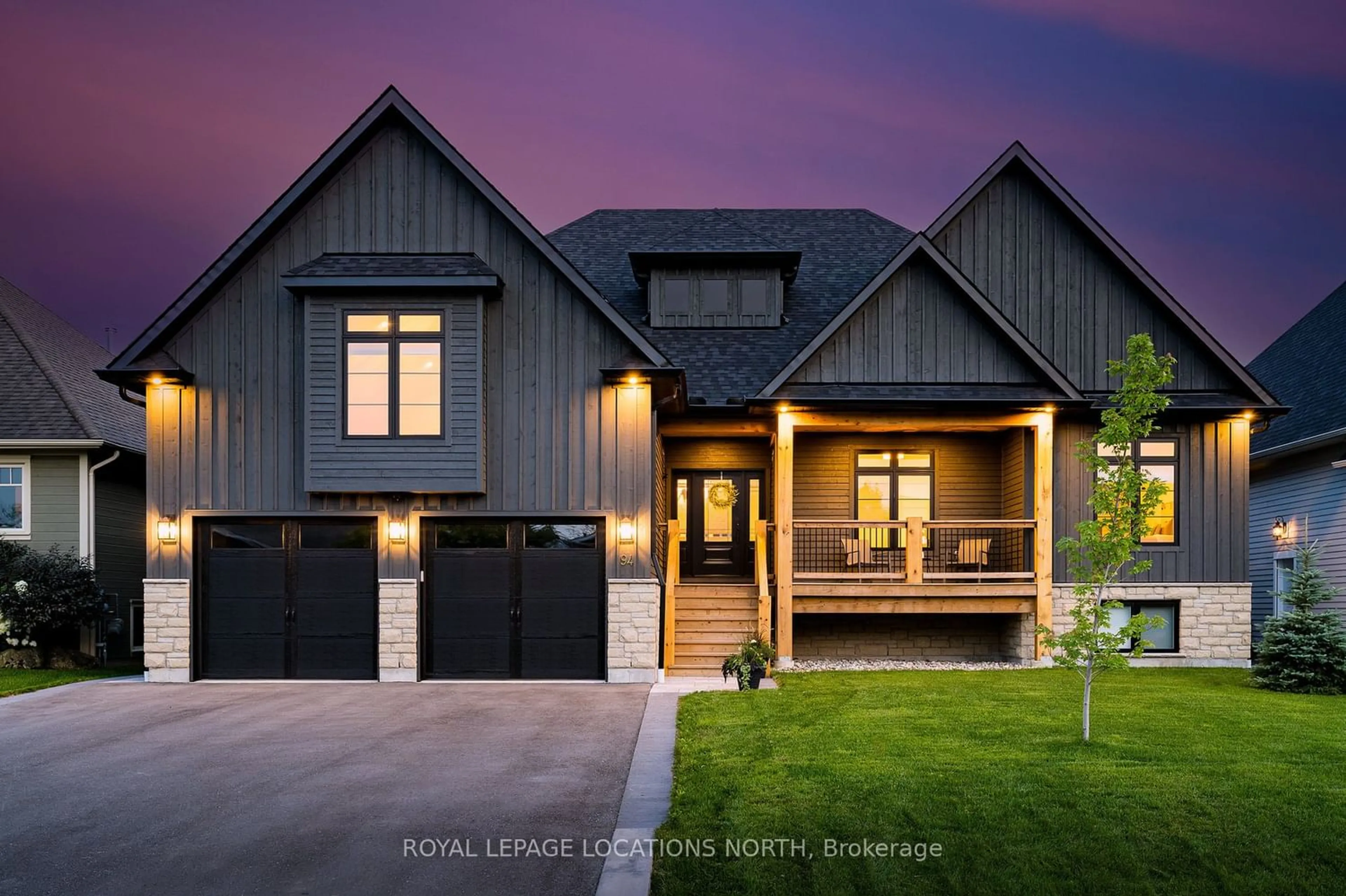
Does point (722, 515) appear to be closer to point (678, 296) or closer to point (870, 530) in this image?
point (870, 530)

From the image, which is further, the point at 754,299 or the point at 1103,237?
the point at 754,299

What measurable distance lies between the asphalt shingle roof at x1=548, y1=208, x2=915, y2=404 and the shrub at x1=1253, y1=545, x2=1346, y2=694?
304 inches

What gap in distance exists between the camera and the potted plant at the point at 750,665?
505 inches

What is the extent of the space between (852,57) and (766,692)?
2553 inches

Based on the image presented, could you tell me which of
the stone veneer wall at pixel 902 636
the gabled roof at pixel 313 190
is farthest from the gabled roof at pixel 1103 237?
the gabled roof at pixel 313 190

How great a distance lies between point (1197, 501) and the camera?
16.3 metres

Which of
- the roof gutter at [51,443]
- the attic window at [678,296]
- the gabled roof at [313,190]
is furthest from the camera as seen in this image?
the attic window at [678,296]

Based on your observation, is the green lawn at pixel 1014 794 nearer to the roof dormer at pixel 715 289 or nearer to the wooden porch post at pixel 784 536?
the wooden porch post at pixel 784 536

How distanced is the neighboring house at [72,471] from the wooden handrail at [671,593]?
1017cm

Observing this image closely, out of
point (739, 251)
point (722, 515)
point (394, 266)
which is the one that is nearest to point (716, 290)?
point (739, 251)

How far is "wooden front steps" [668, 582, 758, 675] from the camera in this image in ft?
49.5

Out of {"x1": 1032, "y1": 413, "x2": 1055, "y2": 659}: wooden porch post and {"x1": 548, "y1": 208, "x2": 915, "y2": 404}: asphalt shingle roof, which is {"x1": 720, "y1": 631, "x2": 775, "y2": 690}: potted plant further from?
{"x1": 1032, "y1": 413, "x2": 1055, "y2": 659}: wooden porch post

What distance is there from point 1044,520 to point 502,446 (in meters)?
8.49

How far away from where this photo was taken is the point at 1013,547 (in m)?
16.6
